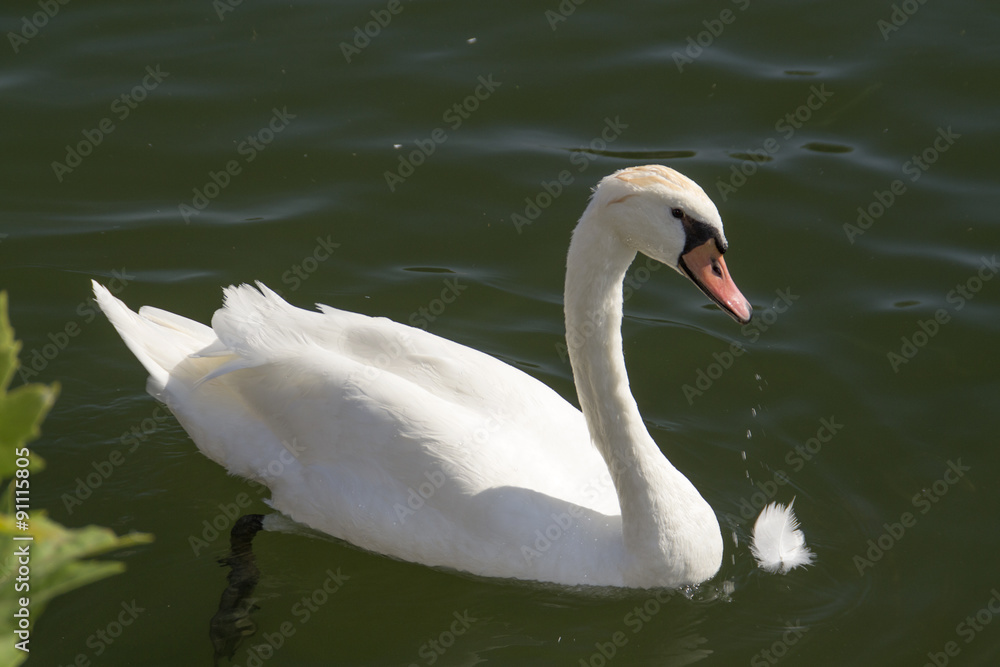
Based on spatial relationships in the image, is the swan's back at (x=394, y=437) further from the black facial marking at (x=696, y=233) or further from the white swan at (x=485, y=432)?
the black facial marking at (x=696, y=233)

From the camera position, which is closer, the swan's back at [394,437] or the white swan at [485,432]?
the white swan at [485,432]

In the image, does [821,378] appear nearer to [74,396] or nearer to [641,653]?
[641,653]

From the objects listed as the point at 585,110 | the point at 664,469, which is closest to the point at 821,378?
the point at 664,469

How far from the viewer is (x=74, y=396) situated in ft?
20.6

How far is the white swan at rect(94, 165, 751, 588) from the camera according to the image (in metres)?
4.34

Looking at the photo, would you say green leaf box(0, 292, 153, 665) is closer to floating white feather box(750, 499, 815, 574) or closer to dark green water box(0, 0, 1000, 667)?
dark green water box(0, 0, 1000, 667)

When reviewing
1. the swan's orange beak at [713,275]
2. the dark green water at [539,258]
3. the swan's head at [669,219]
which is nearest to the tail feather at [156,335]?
the dark green water at [539,258]

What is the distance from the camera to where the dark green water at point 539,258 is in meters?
5.11

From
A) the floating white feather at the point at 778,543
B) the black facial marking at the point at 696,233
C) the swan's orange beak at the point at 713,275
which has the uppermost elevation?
the black facial marking at the point at 696,233

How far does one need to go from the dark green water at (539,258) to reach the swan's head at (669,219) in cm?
170

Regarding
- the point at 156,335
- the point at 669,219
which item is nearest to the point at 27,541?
the point at 669,219

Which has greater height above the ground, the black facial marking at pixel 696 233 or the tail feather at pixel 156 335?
the black facial marking at pixel 696 233

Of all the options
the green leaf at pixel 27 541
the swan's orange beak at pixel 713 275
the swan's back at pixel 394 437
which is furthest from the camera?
the swan's back at pixel 394 437

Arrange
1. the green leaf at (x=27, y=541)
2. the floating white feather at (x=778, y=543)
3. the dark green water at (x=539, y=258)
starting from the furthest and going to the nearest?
the floating white feather at (x=778, y=543)
the dark green water at (x=539, y=258)
the green leaf at (x=27, y=541)
